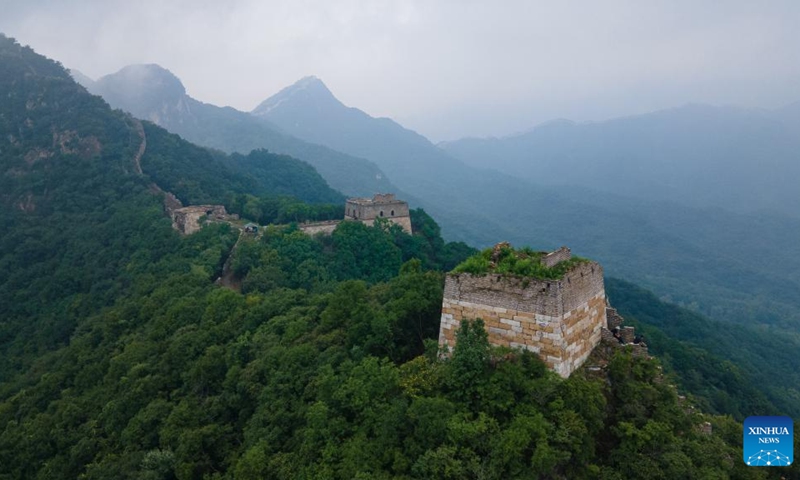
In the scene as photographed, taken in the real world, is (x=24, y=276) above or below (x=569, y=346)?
below

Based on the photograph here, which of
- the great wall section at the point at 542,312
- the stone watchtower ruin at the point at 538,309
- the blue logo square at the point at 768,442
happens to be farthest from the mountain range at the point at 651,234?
the stone watchtower ruin at the point at 538,309

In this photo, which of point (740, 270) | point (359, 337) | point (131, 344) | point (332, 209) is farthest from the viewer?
point (740, 270)

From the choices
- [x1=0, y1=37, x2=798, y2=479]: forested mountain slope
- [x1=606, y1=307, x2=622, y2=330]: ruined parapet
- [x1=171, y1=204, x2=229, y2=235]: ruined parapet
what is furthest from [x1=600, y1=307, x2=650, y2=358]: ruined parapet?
[x1=171, y1=204, x2=229, y2=235]: ruined parapet

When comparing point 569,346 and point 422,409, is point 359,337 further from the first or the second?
point 569,346

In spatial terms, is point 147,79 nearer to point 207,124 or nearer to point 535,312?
point 207,124

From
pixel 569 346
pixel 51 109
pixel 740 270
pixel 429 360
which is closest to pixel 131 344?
pixel 429 360

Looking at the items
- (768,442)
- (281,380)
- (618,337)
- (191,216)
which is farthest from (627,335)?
(191,216)
